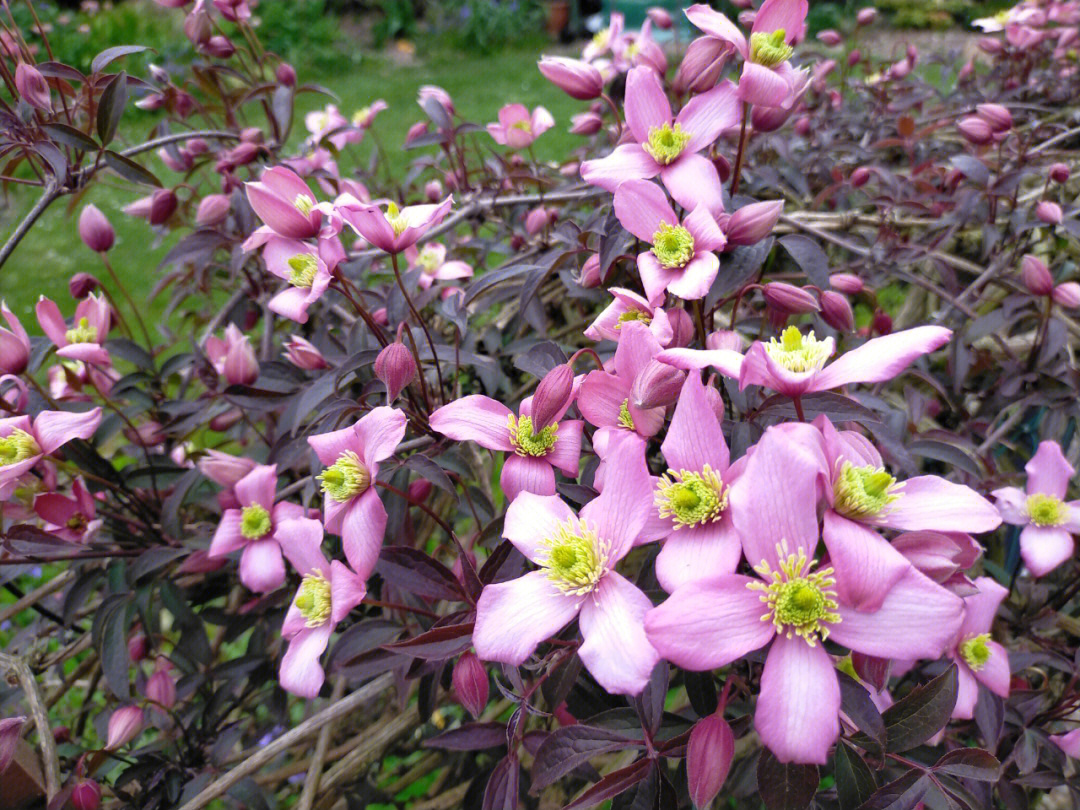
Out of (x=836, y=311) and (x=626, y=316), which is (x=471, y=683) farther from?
(x=836, y=311)

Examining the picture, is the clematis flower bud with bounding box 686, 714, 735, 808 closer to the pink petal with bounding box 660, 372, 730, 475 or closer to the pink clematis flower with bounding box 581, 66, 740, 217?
the pink petal with bounding box 660, 372, 730, 475

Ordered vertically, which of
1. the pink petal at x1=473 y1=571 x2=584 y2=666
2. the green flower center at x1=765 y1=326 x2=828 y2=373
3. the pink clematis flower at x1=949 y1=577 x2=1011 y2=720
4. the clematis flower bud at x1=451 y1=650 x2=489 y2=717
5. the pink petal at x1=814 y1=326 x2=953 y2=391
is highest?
the pink petal at x1=814 y1=326 x2=953 y2=391

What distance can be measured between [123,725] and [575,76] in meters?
0.85

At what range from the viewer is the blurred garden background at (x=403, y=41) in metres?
4.02

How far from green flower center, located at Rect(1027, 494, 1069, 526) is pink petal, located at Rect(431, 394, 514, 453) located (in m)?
0.58

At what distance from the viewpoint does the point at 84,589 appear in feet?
2.60

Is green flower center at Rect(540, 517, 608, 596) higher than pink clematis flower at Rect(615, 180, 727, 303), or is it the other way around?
pink clematis flower at Rect(615, 180, 727, 303)

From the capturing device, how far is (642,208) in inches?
21.7

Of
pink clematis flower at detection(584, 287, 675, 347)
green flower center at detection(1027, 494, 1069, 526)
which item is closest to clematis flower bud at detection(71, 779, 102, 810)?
pink clematis flower at detection(584, 287, 675, 347)

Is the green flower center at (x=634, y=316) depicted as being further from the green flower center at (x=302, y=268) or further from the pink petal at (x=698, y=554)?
the green flower center at (x=302, y=268)

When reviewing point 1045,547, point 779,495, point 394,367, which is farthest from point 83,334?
point 1045,547

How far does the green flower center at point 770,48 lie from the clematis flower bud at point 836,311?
0.66 feet

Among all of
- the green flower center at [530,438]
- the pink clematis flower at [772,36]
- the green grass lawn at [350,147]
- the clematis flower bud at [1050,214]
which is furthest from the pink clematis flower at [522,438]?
the green grass lawn at [350,147]

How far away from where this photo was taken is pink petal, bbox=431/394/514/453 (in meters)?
0.52
